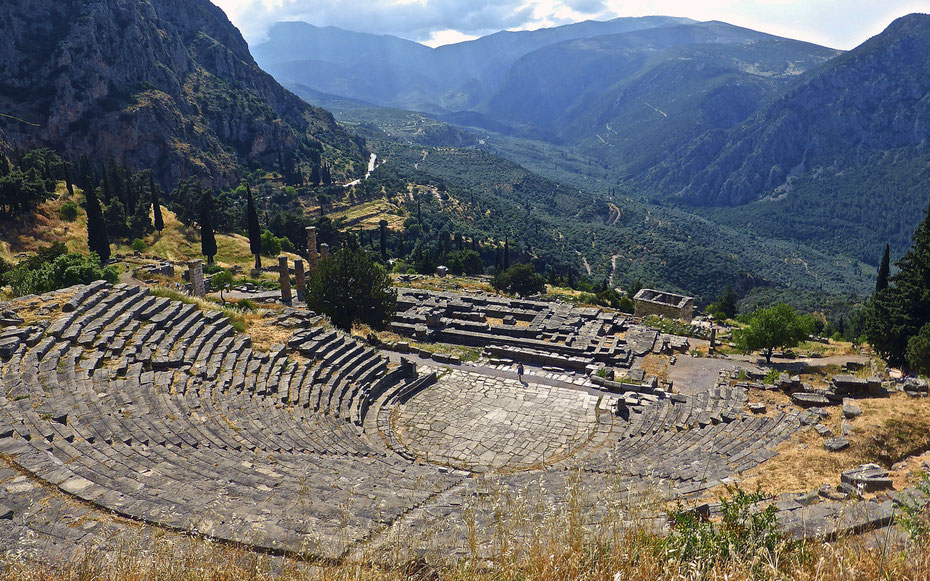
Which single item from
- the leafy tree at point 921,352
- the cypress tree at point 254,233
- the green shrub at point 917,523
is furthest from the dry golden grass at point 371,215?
the green shrub at point 917,523

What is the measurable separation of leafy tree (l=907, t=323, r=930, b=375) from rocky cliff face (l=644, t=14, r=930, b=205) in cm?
19061

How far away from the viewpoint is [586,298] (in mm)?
47844

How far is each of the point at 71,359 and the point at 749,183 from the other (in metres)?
215

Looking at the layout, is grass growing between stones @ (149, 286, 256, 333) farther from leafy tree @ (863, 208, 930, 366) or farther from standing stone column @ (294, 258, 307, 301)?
leafy tree @ (863, 208, 930, 366)

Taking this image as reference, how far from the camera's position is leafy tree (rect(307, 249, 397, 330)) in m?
28.5

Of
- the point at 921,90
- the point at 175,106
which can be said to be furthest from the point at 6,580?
the point at 921,90

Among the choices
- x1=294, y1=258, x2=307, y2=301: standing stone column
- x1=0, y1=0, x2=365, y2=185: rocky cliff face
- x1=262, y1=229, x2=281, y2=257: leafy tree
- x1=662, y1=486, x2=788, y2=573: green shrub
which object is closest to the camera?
x1=662, y1=486, x2=788, y2=573: green shrub

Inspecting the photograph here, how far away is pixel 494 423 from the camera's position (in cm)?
2092

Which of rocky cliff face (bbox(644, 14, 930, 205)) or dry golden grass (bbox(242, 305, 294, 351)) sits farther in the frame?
rocky cliff face (bbox(644, 14, 930, 205))

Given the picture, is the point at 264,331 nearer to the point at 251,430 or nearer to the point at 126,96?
the point at 251,430

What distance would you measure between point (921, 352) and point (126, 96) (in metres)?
104

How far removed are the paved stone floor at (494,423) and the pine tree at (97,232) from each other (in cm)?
3532

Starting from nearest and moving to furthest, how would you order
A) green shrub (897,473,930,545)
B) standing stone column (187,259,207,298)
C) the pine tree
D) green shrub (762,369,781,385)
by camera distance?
green shrub (897,473,930,545)
green shrub (762,369,781,385)
standing stone column (187,259,207,298)
the pine tree

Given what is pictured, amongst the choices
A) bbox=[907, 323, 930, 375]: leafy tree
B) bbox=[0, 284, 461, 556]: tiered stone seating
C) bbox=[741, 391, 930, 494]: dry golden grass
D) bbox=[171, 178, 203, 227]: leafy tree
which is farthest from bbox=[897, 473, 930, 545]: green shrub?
bbox=[171, 178, 203, 227]: leafy tree
